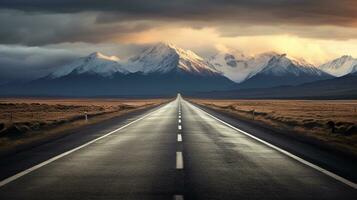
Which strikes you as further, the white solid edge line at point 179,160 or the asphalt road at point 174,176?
the white solid edge line at point 179,160

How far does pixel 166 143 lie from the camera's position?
18.3 meters

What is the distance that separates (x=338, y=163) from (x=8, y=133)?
16777mm

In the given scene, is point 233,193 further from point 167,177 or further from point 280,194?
point 167,177

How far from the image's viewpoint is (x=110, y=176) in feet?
34.9

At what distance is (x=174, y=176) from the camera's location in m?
10.6

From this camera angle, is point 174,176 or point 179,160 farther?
point 179,160

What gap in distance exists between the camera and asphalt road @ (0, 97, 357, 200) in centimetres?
877

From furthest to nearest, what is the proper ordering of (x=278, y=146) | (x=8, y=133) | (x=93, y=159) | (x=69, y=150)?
1. (x=8, y=133)
2. (x=278, y=146)
3. (x=69, y=150)
4. (x=93, y=159)

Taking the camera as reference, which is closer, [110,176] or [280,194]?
[280,194]

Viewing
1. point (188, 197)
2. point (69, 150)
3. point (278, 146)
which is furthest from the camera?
point (278, 146)

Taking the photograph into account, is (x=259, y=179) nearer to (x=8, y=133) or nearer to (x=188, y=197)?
(x=188, y=197)

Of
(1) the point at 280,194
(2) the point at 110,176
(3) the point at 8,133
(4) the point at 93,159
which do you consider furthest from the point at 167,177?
(3) the point at 8,133

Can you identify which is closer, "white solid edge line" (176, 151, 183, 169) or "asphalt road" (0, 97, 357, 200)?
"asphalt road" (0, 97, 357, 200)

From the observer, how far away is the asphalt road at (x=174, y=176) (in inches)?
345
